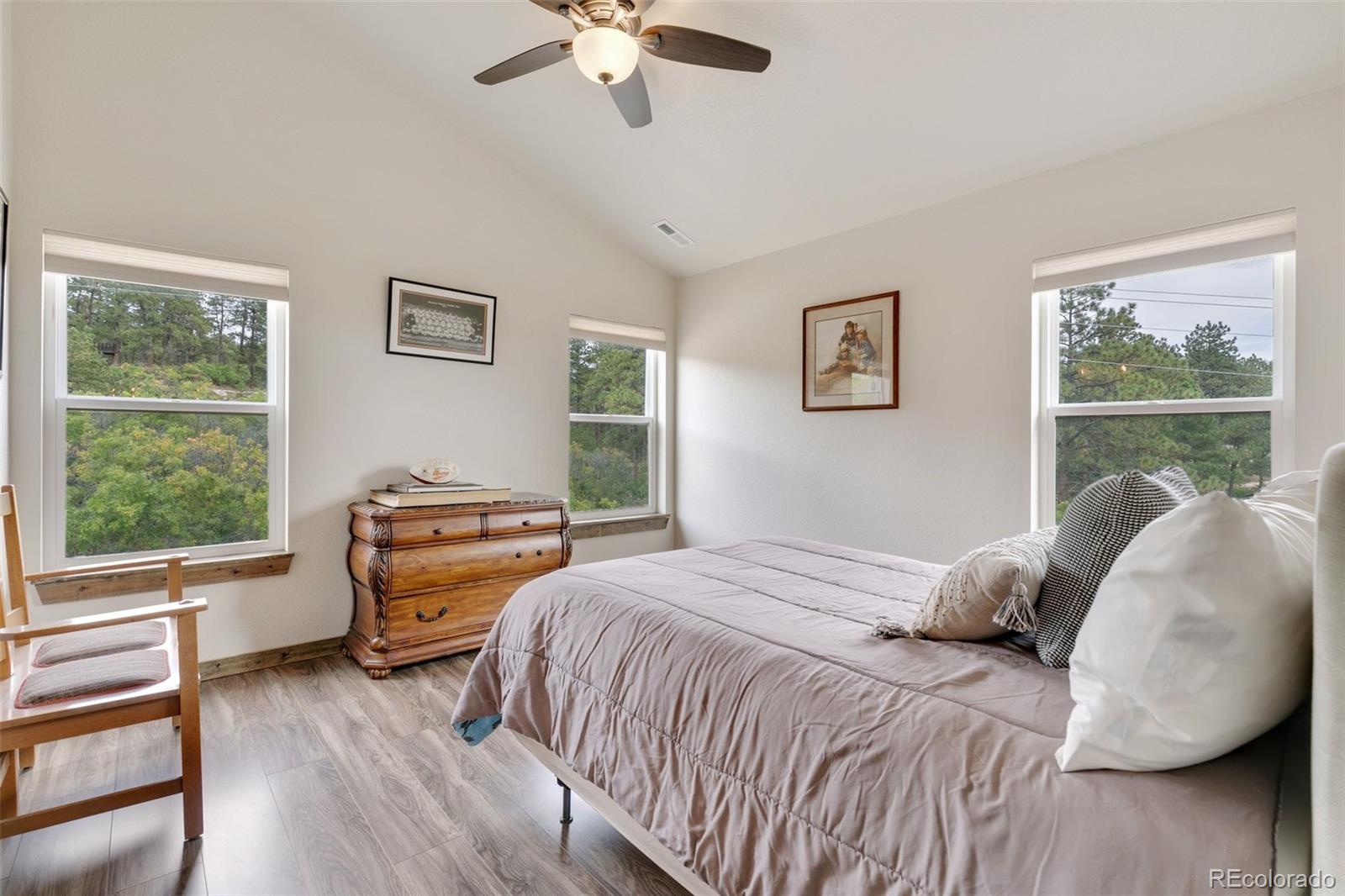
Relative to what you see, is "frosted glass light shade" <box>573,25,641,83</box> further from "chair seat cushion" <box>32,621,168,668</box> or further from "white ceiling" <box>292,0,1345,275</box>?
"chair seat cushion" <box>32,621,168,668</box>

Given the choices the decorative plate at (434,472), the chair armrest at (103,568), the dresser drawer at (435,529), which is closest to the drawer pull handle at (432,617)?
the dresser drawer at (435,529)

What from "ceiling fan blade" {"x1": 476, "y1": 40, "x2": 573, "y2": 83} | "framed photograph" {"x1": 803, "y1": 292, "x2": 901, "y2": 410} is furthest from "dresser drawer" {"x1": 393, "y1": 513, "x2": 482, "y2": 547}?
"framed photograph" {"x1": 803, "y1": 292, "x2": 901, "y2": 410}

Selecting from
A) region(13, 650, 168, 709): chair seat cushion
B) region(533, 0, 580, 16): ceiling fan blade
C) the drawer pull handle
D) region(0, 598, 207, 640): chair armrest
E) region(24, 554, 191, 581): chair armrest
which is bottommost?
the drawer pull handle

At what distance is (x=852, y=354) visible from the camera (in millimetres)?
3402

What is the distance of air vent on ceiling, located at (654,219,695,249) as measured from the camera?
381 cm

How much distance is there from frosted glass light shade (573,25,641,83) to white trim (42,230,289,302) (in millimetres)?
1939

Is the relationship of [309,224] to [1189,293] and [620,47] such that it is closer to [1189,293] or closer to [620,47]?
[620,47]

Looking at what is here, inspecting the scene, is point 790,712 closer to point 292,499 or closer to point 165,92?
point 292,499

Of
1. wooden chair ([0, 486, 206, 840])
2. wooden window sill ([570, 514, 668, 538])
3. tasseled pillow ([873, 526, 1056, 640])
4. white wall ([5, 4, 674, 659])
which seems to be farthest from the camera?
wooden window sill ([570, 514, 668, 538])

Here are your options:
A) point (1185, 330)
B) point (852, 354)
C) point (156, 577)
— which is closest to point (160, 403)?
point (156, 577)

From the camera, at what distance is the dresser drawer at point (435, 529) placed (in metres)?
2.84

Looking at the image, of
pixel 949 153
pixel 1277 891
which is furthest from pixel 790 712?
pixel 949 153

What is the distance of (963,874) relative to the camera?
0.83 metres

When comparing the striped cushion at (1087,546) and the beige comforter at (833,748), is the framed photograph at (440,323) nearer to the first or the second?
the beige comforter at (833,748)
